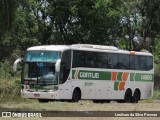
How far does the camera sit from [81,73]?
2664 cm

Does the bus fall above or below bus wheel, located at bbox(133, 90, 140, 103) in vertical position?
above

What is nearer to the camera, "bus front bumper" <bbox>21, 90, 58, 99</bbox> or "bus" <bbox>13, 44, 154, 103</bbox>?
"bus front bumper" <bbox>21, 90, 58, 99</bbox>

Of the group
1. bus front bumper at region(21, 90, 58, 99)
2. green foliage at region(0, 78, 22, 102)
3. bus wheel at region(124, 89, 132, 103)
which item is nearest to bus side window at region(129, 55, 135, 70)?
bus wheel at region(124, 89, 132, 103)

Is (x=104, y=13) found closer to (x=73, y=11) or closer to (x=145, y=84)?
(x=73, y=11)

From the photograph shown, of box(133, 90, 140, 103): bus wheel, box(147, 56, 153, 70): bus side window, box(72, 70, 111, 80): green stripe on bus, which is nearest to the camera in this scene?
box(72, 70, 111, 80): green stripe on bus

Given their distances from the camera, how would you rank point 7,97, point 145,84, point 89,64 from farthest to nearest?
point 145,84, point 89,64, point 7,97

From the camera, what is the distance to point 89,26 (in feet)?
144

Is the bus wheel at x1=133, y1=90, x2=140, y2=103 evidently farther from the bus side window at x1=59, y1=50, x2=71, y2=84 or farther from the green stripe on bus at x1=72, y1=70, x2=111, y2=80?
the bus side window at x1=59, y1=50, x2=71, y2=84

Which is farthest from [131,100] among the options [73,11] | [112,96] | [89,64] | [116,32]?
[116,32]

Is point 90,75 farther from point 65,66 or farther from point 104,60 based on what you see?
point 65,66

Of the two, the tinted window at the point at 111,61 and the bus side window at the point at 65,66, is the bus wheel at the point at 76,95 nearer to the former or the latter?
the bus side window at the point at 65,66

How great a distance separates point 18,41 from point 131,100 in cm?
1500

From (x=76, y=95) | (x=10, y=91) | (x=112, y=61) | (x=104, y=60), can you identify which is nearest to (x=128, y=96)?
(x=112, y=61)

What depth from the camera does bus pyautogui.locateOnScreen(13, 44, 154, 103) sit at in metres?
25.4
